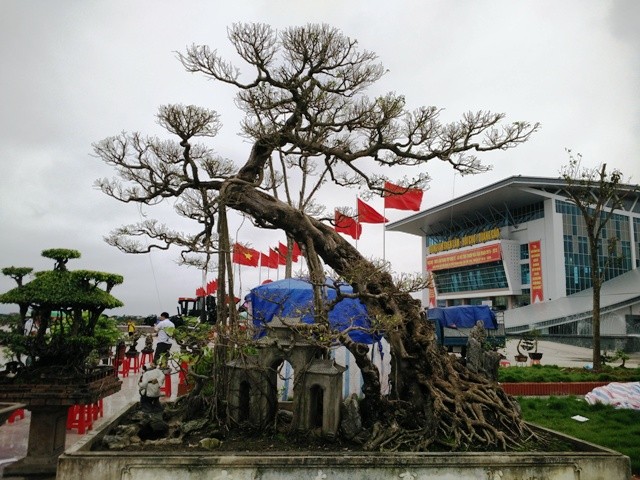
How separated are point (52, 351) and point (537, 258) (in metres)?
42.1

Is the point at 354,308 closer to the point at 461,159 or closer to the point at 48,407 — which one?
the point at 461,159

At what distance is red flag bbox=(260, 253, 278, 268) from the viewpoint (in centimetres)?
2552

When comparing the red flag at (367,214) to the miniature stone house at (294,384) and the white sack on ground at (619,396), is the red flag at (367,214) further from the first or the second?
the miniature stone house at (294,384)

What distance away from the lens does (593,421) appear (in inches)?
338

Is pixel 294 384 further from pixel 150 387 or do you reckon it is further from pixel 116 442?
pixel 116 442

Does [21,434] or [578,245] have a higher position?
[578,245]

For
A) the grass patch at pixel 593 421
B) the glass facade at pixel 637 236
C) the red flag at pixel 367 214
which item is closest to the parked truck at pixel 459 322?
the red flag at pixel 367 214

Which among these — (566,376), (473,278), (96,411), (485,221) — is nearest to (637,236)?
(485,221)

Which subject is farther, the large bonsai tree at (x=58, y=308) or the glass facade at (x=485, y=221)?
the glass facade at (x=485, y=221)

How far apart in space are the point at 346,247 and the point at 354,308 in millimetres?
2412

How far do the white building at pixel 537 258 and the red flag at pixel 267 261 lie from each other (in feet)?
62.0

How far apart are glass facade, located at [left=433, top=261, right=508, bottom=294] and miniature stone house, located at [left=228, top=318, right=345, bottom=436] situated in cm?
4030

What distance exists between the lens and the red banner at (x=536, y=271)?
41469 mm

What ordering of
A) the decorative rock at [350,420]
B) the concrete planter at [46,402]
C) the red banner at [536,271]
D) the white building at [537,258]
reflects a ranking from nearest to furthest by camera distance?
the concrete planter at [46,402] → the decorative rock at [350,420] → the white building at [537,258] → the red banner at [536,271]
